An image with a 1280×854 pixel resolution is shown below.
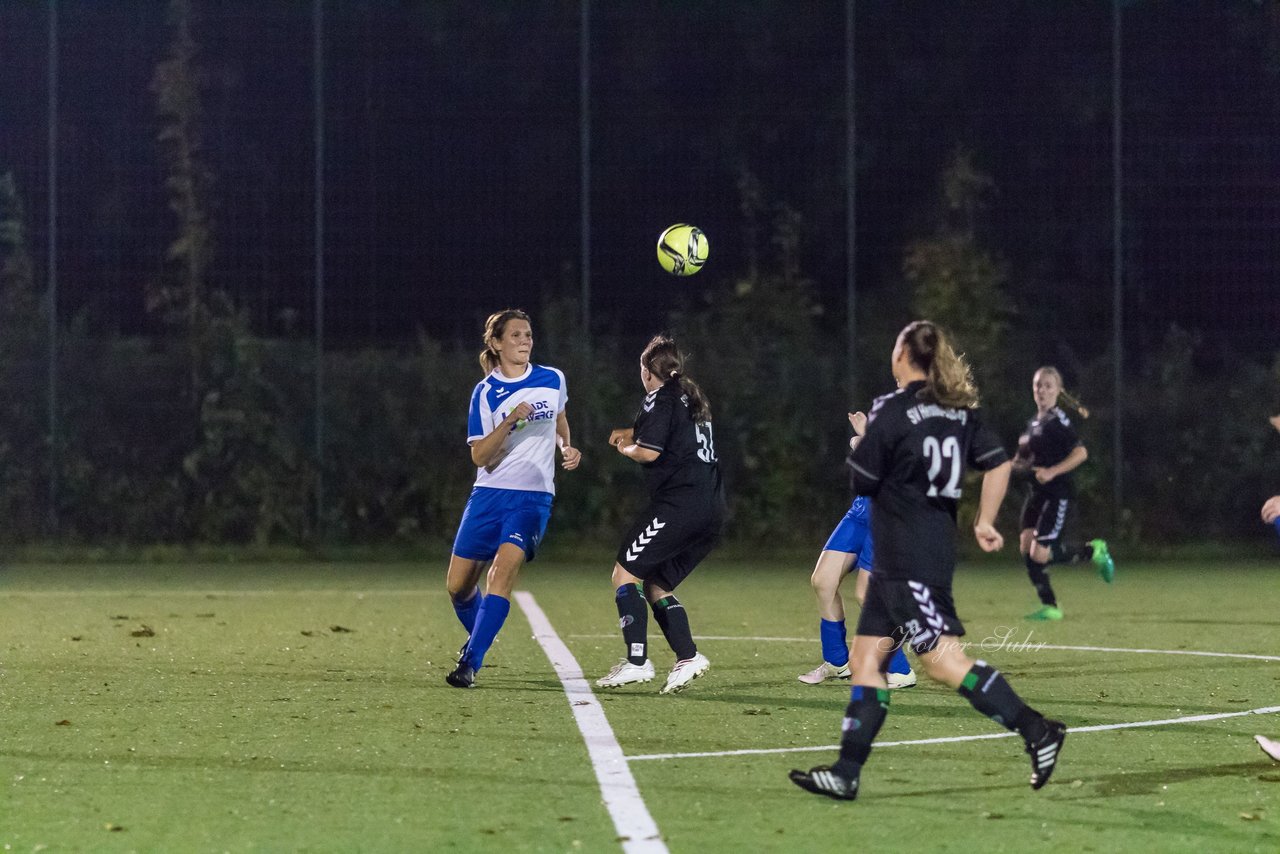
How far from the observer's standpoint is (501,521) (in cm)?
1044

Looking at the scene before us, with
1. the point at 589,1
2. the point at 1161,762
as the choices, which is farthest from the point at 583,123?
Answer: the point at 1161,762

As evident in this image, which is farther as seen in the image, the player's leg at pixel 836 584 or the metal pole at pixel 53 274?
the metal pole at pixel 53 274

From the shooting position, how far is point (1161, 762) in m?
7.57

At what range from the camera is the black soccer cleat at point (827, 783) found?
6617mm

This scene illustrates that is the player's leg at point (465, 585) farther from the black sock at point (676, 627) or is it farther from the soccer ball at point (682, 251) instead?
the soccer ball at point (682, 251)

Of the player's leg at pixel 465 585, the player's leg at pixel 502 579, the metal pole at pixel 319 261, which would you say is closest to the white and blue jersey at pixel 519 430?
the player's leg at pixel 502 579

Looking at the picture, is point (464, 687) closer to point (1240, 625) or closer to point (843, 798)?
point (843, 798)

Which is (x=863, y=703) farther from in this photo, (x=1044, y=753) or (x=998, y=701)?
(x=1044, y=753)

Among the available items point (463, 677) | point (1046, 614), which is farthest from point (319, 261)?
point (463, 677)

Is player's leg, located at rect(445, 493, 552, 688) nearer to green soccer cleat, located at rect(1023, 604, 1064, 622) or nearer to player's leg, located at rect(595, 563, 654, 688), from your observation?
player's leg, located at rect(595, 563, 654, 688)

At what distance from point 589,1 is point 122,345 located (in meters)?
6.94

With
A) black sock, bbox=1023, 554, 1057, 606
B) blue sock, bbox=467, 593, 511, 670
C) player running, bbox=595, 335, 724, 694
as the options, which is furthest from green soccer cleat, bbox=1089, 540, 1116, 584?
blue sock, bbox=467, 593, 511, 670

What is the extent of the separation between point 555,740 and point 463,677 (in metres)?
2.09

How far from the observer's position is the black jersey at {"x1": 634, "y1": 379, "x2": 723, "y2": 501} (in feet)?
33.1
